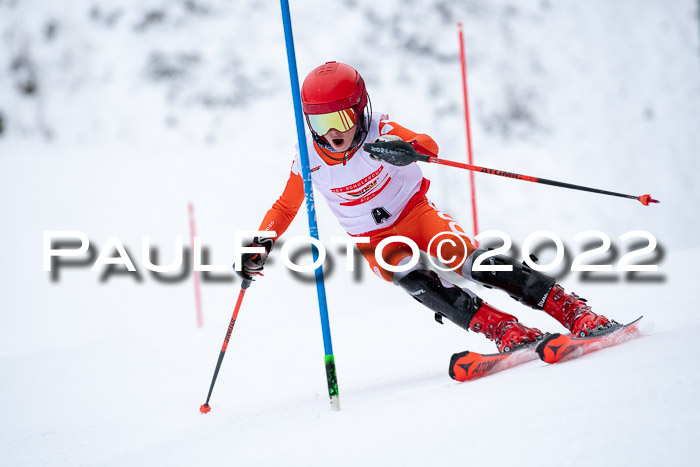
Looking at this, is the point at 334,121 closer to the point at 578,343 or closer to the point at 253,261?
the point at 253,261

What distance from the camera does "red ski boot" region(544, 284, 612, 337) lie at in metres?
2.52

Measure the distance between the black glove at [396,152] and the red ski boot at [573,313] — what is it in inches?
32.7

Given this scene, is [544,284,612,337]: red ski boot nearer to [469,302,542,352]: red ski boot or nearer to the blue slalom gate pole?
[469,302,542,352]: red ski boot

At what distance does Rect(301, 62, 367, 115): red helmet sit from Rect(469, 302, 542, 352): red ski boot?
1040 mm

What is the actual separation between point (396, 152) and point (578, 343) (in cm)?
100

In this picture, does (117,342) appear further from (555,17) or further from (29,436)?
(555,17)

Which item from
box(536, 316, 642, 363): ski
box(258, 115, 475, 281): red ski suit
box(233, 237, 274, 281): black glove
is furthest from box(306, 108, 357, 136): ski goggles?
box(536, 316, 642, 363): ski

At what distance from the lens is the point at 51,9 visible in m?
9.57

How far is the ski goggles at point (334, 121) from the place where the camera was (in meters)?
2.68

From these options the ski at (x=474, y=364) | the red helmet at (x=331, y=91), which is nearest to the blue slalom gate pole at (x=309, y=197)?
the red helmet at (x=331, y=91)

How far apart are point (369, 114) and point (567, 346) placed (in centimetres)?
132

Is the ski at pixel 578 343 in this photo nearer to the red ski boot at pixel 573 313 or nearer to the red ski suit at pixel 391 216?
the red ski boot at pixel 573 313

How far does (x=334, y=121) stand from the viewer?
8.82 feet

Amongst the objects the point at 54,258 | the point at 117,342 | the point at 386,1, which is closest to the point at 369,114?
the point at 117,342
